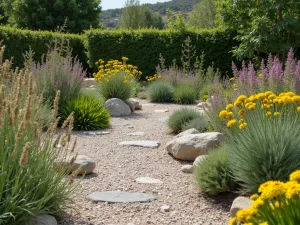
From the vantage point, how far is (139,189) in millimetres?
4637

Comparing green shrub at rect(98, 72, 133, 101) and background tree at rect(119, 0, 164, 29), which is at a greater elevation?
background tree at rect(119, 0, 164, 29)

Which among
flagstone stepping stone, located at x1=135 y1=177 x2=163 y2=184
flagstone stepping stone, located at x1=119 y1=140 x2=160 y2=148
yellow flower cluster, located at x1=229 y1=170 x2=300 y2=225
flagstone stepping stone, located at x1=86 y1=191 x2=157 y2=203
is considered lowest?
flagstone stepping stone, located at x1=119 y1=140 x2=160 y2=148

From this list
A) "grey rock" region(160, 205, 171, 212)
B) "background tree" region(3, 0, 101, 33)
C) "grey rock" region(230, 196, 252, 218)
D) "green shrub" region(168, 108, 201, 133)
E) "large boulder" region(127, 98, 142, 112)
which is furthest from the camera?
"background tree" region(3, 0, 101, 33)

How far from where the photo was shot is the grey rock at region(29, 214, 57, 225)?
3.33 m

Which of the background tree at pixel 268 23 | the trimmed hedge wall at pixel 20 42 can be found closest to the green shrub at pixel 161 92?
the background tree at pixel 268 23

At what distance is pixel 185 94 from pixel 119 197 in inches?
288

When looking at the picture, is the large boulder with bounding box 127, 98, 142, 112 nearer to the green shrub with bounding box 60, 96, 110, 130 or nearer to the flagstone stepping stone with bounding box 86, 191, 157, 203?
the green shrub with bounding box 60, 96, 110, 130

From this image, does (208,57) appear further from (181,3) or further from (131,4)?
(181,3)

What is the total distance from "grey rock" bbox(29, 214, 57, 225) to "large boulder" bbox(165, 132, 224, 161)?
2419 mm

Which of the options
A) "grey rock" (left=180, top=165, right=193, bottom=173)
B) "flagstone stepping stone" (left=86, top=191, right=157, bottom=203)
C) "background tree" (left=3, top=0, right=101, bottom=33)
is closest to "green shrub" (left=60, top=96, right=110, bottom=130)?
"grey rock" (left=180, top=165, right=193, bottom=173)

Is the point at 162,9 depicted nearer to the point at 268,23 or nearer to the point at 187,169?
the point at 268,23

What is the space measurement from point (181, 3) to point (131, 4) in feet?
164

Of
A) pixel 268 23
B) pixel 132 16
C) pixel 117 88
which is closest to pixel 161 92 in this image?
pixel 117 88

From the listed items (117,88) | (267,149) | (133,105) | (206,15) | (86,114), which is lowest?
(133,105)
